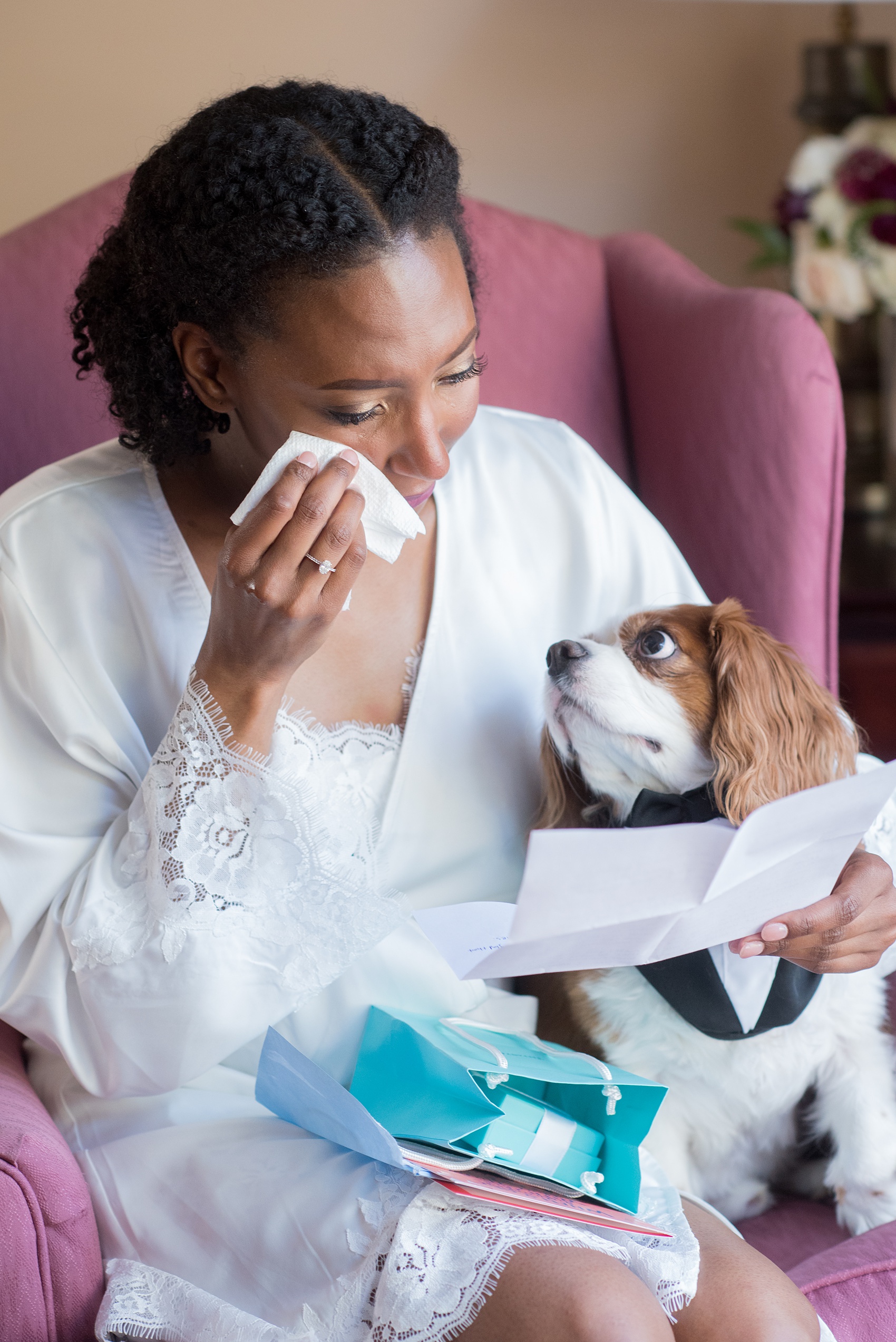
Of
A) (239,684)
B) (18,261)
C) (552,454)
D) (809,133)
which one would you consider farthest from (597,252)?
(239,684)

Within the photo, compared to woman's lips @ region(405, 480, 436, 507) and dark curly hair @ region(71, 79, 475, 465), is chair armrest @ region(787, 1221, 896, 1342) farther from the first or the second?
dark curly hair @ region(71, 79, 475, 465)

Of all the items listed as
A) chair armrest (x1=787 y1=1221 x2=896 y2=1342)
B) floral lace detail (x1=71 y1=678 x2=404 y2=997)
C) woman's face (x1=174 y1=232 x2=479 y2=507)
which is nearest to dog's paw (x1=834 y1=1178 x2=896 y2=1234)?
chair armrest (x1=787 y1=1221 x2=896 y2=1342)

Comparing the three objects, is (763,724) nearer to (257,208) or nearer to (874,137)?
(257,208)

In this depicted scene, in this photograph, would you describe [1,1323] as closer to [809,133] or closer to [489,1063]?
[489,1063]

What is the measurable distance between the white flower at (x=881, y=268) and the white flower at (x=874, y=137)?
164mm

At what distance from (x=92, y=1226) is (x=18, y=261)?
122 cm

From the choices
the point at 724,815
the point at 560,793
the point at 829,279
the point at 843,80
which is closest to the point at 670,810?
the point at 724,815

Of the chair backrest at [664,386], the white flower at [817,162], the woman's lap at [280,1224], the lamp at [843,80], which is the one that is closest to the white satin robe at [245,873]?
the woman's lap at [280,1224]

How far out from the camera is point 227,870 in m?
1.03

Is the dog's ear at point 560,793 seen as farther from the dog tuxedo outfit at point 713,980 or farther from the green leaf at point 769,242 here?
the green leaf at point 769,242

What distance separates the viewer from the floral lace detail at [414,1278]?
0.90 meters

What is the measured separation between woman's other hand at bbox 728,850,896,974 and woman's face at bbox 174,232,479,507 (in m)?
0.52

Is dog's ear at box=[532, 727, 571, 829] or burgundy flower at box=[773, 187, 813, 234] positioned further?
burgundy flower at box=[773, 187, 813, 234]

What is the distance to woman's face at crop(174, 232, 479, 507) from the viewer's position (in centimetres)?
103
